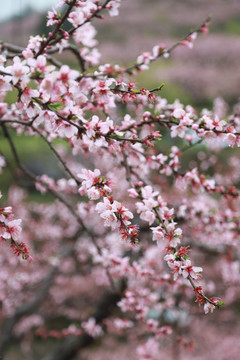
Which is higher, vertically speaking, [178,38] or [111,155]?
[178,38]

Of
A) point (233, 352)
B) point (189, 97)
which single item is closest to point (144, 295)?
point (233, 352)

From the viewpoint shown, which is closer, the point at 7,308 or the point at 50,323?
the point at 7,308

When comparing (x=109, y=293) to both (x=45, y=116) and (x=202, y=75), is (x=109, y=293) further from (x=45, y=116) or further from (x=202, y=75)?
(x=202, y=75)

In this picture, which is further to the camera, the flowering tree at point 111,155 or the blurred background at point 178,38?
the blurred background at point 178,38

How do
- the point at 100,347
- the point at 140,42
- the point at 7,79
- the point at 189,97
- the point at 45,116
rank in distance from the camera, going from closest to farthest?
1. the point at 7,79
2. the point at 45,116
3. the point at 100,347
4. the point at 189,97
5. the point at 140,42

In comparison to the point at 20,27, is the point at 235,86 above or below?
below

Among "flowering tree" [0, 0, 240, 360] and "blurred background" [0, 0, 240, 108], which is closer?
"flowering tree" [0, 0, 240, 360]

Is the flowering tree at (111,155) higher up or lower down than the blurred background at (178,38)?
lower down

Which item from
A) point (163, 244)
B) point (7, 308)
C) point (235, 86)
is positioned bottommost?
point (163, 244)

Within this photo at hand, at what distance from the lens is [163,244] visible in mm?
1497

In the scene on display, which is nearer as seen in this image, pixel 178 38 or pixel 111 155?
pixel 111 155

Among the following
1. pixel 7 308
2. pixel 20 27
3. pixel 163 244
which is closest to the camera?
pixel 163 244

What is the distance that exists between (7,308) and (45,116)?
205 inches

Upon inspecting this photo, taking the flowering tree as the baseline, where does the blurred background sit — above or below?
above
